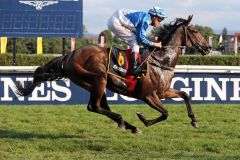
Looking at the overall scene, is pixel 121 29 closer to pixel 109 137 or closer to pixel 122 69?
pixel 122 69

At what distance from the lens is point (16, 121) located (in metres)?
9.92

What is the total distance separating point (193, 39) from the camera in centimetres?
875

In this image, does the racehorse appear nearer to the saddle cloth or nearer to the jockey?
the saddle cloth

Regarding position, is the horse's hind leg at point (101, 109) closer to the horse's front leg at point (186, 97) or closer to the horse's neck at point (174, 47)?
the horse's front leg at point (186, 97)

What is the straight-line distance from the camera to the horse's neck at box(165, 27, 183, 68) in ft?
27.9

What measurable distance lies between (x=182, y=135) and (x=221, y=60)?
12191 millimetres

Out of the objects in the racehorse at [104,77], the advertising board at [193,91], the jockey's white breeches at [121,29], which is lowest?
the advertising board at [193,91]

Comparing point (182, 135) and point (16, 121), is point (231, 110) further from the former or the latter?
point (16, 121)

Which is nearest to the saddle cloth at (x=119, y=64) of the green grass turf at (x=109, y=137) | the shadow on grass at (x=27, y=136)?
the green grass turf at (x=109, y=137)

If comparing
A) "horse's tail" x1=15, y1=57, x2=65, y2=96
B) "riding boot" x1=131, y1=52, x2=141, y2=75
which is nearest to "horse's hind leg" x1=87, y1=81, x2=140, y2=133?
"riding boot" x1=131, y1=52, x2=141, y2=75

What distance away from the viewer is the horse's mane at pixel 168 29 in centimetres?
872

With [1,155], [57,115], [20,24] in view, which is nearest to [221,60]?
[20,24]

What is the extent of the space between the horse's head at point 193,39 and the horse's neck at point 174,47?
8 cm

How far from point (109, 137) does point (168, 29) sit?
5.96 feet
